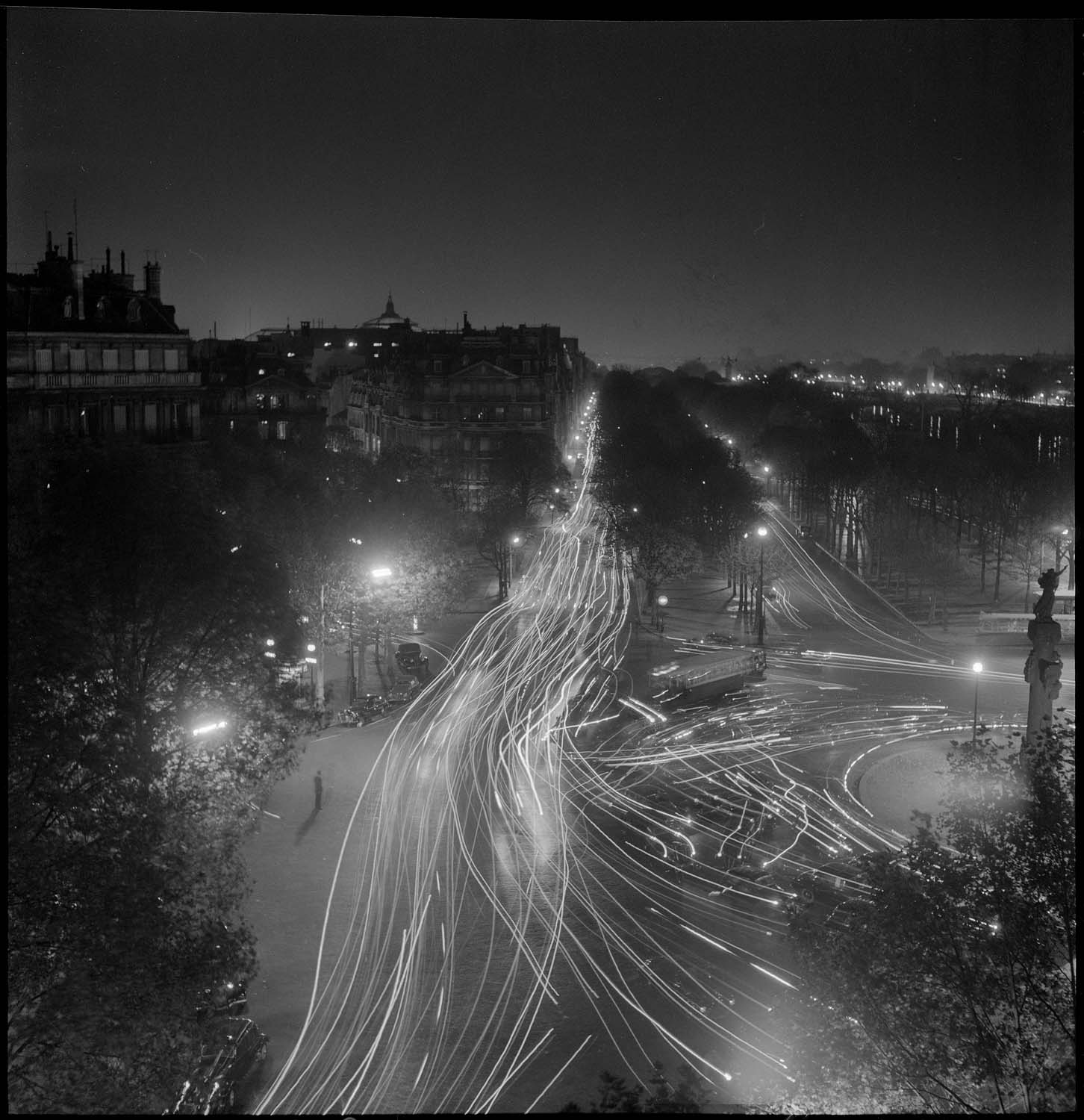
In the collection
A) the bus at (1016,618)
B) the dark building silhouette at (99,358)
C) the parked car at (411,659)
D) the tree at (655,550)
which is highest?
the dark building silhouette at (99,358)

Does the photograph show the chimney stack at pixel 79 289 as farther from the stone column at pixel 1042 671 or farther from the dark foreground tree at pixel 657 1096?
the stone column at pixel 1042 671

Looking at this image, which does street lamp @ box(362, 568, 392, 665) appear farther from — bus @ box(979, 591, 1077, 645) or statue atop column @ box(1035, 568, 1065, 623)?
bus @ box(979, 591, 1077, 645)

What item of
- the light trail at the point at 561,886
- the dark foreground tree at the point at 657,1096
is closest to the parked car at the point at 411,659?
the light trail at the point at 561,886

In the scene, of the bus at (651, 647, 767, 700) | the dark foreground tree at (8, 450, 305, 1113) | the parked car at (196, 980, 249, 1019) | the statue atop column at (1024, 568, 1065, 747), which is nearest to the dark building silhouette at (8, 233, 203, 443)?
the dark foreground tree at (8, 450, 305, 1113)

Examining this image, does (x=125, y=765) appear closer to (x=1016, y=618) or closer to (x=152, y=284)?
(x=152, y=284)

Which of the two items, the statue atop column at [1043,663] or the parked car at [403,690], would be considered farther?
the parked car at [403,690]

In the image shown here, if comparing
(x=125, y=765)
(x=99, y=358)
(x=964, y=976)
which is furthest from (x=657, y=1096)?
(x=99, y=358)
